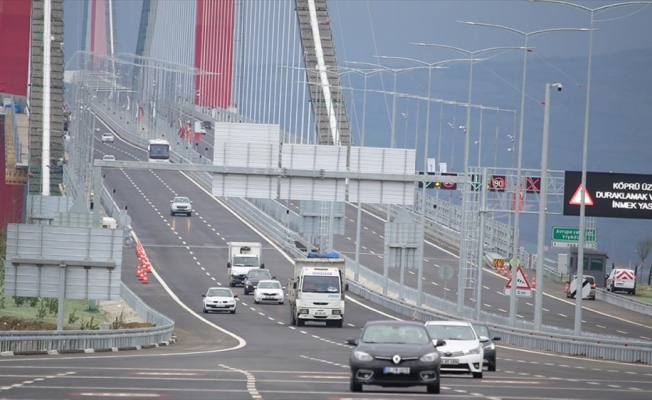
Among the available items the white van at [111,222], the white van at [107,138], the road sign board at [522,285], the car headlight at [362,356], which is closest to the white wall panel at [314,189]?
the road sign board at [522,285]

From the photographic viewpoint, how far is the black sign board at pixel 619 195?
6431cm

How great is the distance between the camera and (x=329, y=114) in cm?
12781

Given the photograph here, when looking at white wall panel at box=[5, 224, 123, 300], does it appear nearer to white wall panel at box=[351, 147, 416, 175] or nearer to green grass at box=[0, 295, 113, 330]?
green grass at box=[0, 295, 113, 330]

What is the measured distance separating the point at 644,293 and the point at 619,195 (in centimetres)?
3523

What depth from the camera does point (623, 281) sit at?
311ft

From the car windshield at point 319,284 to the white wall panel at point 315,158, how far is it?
4365 millimetres

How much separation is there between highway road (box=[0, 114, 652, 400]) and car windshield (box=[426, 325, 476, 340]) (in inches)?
43.3

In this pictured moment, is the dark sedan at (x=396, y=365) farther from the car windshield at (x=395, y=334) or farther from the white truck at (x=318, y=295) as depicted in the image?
the white truck at (x=318, y=295)

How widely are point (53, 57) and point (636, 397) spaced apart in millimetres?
99952

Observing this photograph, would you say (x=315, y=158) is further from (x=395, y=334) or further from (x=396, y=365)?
(x=396, y=365)

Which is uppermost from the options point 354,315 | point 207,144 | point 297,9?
point 297,9

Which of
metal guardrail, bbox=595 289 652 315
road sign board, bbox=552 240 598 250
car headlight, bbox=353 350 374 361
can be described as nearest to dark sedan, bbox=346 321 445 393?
car headlight, bbox=353 350 374 361

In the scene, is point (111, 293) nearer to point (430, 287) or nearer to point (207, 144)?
point (430, 287)

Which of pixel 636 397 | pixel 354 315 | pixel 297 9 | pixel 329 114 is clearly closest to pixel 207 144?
pixel 297 9
